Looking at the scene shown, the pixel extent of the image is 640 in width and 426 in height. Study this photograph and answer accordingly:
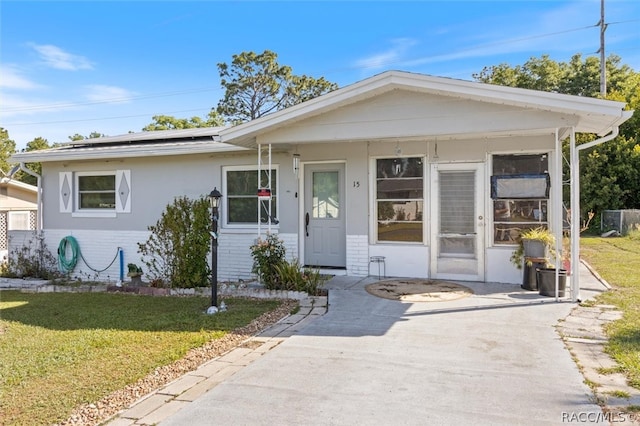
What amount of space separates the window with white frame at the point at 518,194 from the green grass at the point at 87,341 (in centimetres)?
412

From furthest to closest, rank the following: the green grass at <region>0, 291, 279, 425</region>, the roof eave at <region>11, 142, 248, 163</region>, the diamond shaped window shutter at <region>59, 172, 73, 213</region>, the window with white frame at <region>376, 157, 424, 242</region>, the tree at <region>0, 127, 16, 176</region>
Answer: the tree at <region>0, 127, 16, 176</region> < the diamond shaped window shutter at <region>59, 172, 73, 213</region> < the roof eave at <region>11, 142, 248, 163</region> < the window with white frame at <region>376, 157, 424, 242</region> < the green grass at <region>0, 291, 279, 425</region>

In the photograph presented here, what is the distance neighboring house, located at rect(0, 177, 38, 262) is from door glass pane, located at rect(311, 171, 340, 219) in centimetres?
1267

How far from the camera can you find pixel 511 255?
7574mm

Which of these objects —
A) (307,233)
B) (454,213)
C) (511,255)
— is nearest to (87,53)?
(307,233)

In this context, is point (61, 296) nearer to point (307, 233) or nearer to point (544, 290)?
point (307, 233)

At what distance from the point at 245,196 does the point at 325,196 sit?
5.50 ft

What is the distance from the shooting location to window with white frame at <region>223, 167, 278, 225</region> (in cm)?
891

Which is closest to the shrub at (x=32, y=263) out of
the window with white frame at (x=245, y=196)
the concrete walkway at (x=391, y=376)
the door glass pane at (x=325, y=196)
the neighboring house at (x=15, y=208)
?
the window with white frame at (x=245, y=196)

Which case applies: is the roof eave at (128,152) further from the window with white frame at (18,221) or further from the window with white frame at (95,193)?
the window with white frame at (18,221)

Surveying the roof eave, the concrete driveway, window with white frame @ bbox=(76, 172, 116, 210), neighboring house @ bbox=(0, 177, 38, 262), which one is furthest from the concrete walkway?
neighboring house @ bbox=(0, 177, 38, 262)

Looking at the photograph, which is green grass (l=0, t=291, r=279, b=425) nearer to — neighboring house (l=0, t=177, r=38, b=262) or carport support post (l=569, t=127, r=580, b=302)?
carport support post (l=569, t=127, r=580, b=302)

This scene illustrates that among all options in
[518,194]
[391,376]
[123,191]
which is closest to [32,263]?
[123,191]

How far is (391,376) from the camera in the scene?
3.80m

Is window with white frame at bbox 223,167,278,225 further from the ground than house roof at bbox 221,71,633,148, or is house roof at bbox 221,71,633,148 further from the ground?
house roof at bbox 221,71,633,148
